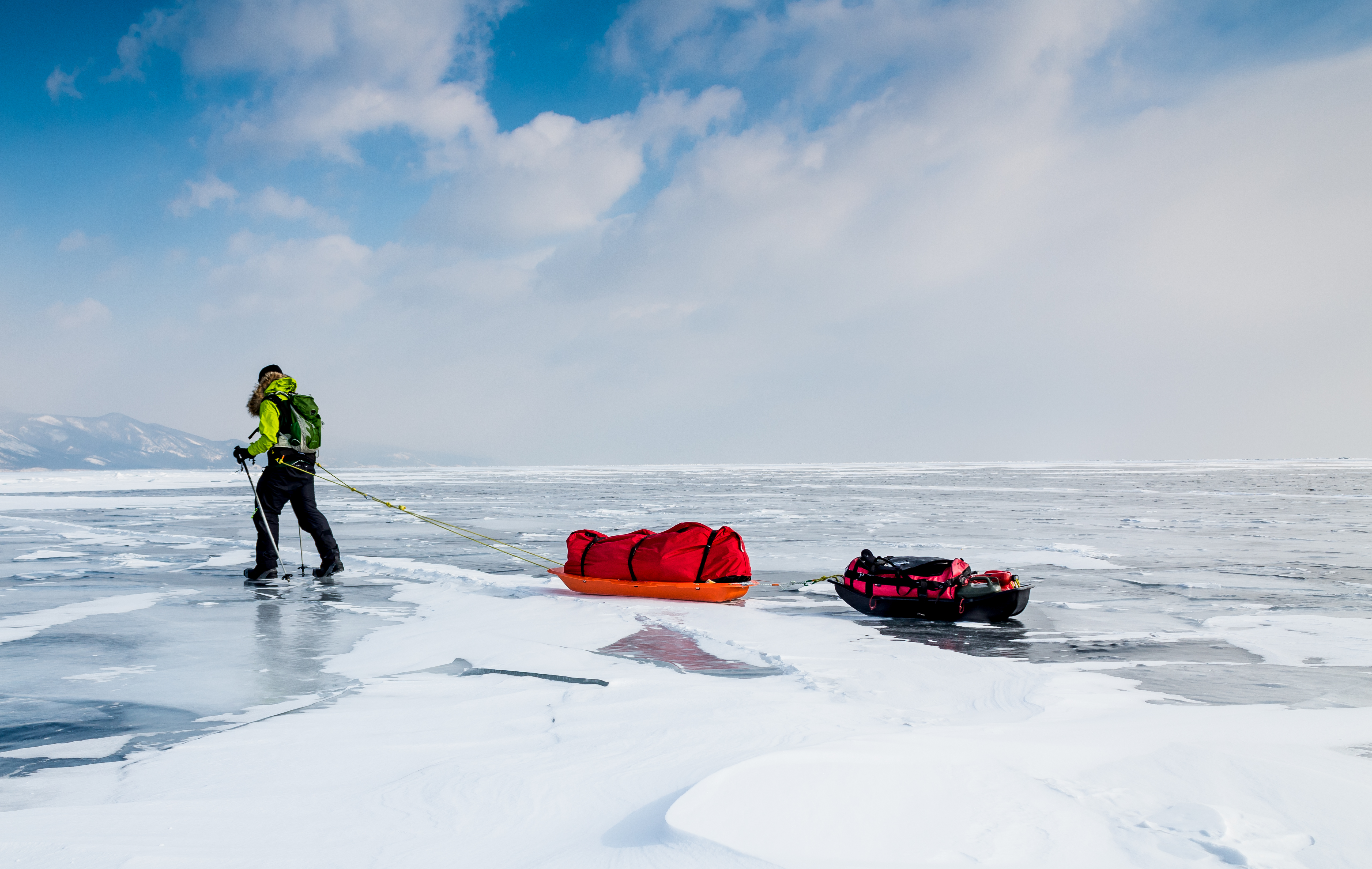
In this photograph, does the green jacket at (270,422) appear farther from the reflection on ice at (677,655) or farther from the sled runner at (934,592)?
the sled runner at (934,592)

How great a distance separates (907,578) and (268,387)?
18.5 feet

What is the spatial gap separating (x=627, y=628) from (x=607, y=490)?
21.9 meters

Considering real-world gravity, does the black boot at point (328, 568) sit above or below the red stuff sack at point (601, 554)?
below

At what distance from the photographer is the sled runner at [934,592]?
5094mm

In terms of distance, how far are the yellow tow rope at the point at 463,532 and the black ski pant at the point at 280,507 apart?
0.07m

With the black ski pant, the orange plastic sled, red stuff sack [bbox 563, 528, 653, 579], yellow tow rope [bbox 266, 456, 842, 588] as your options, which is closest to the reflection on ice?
the orange plastic sled

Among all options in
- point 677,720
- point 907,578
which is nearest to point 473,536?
point 907,578

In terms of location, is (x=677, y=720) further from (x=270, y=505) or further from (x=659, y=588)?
(x=270, y=505)

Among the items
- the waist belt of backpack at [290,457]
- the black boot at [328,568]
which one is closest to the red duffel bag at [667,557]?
the black boot at [328,568]

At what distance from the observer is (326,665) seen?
3910 millimetres

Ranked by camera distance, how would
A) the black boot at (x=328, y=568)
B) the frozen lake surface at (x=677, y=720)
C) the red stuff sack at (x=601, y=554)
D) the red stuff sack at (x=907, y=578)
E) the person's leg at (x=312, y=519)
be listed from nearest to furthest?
1. the frozen lake surface at (x=677, y=720)
2. the red stuff sack at (x=907, y=578)
3. the red stuff sack at (x=601, y=554)
4. the person's leg at (x=312, y=519)
5. the black boot at (x=328, y=568)

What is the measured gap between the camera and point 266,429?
651cm

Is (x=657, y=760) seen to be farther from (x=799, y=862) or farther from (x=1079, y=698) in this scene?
(x=1079, y=698)

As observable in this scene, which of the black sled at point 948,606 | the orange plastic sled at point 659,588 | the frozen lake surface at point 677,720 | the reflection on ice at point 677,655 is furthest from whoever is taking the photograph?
the orange plastic sled at point 659,588
